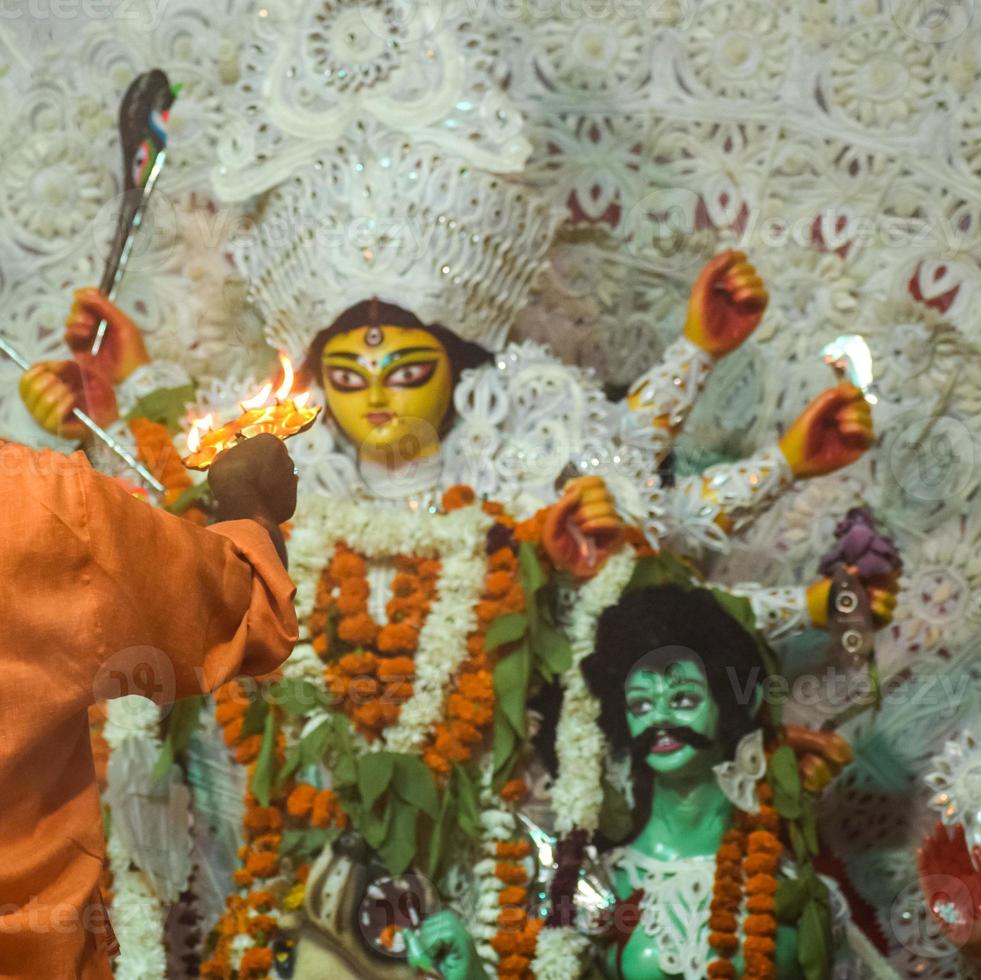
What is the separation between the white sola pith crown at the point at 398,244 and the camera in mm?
3635

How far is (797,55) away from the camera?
3875 millimetres

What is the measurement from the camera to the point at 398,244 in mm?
3623

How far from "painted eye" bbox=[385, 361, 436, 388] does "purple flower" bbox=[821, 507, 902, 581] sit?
1072mm

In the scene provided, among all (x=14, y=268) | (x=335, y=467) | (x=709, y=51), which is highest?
(x=709, y=51)

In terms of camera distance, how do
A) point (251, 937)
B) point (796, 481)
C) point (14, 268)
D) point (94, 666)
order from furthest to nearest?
point (14, 268) → point (796, 481) → point (251, 937) → point (94, 666)

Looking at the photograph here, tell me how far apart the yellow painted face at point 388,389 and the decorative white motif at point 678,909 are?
1167mm

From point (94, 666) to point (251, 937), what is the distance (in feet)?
5.31

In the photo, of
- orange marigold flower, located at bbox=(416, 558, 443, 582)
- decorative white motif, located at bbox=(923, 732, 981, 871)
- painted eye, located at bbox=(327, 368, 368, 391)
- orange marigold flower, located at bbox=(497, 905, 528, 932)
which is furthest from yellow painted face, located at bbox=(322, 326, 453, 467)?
decorative white motif, located at bbox=(923, 732, 981, 871)

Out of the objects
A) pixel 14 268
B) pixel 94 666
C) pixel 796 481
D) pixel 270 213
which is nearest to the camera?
pixel 94 666

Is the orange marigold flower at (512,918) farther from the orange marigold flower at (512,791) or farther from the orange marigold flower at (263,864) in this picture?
the orange marigold flower at (263,864)

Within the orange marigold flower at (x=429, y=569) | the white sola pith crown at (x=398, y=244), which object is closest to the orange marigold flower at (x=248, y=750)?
the orange marigold flower at (x=429, y=569)

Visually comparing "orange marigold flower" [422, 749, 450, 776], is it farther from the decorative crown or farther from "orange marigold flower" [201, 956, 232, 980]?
the decorative crown

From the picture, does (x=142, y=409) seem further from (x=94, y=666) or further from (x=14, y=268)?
(x=94, y=666)

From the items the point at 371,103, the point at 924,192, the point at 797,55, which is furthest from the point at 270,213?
the point at 924,192
